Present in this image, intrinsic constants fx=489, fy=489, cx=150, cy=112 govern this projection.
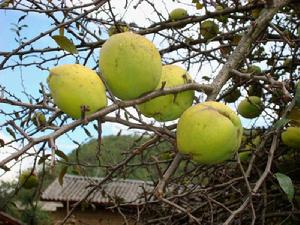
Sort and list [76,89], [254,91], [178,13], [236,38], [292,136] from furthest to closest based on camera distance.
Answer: [178,13] < [254,91] < [236,38] < [292,136] < [76,89]

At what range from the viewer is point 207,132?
100cm

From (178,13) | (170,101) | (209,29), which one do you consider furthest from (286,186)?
(178,13)

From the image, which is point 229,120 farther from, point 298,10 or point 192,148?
point 298,10

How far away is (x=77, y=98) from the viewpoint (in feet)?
Result: 3.22

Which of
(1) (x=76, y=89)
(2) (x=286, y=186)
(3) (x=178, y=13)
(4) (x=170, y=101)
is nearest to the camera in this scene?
(1) (x=76, y=89)

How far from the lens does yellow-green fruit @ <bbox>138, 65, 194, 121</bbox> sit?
113cm

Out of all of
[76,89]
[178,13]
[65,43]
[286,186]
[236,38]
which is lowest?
[286,186]

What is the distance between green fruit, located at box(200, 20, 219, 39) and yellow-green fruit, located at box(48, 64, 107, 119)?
1.70m

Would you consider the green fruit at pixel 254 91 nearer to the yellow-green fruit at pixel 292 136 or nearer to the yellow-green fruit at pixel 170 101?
the yellow-green fruit at pixel 292 136

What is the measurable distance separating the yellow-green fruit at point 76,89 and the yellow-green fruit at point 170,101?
0.56ft

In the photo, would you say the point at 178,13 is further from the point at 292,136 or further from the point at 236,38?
the point at 292,136

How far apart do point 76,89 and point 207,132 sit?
0.28m

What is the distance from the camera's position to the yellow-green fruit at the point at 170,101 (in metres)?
1.13

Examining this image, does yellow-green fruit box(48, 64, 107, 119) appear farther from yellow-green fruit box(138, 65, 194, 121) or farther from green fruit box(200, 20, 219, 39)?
green fruit box(200, 20, 219, 39)
